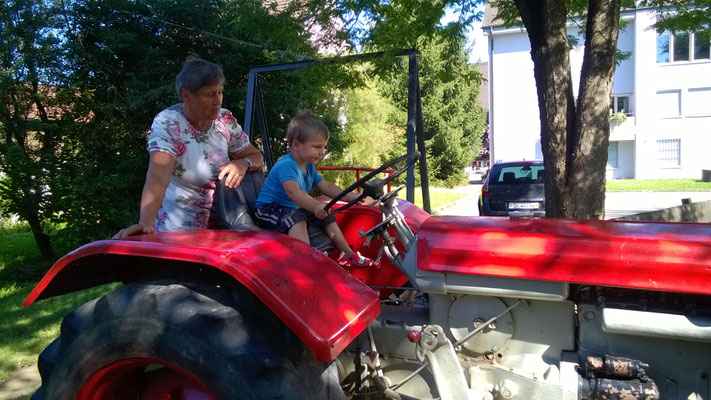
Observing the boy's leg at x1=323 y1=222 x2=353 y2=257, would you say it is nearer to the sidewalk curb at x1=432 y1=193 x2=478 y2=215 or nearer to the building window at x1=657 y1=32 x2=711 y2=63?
the sidewalk curb at x1=432 y1=193 x2=478 y2=215

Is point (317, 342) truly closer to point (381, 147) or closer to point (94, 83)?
point (94, 83)

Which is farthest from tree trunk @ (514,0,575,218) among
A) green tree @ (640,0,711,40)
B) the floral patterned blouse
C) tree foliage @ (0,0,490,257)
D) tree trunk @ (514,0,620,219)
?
the floral patterned blouse

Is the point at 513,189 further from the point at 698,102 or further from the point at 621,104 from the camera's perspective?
the point at 698,102

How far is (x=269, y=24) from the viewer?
4902 millimetres

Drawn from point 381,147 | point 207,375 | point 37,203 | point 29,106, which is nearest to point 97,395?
point 207,375

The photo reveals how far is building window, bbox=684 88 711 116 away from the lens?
20.9 metres

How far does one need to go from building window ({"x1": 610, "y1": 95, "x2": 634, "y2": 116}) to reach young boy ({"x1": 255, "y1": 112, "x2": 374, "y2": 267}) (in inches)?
901

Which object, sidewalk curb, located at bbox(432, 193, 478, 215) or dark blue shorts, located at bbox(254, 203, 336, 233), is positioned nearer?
dark blue shorts, located at bbox(254, 203, 336, 233)

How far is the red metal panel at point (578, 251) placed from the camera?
1.62 m

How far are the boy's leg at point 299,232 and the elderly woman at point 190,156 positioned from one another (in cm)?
34

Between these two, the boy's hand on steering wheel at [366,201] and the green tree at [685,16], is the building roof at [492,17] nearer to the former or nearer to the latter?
the green tree at [685,16]

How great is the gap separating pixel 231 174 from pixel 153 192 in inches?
14.6

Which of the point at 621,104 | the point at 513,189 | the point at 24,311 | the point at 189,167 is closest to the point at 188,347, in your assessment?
the point at 189,167

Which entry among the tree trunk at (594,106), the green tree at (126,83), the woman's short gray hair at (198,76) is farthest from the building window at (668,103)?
the woman's short gray hair at (198,76)
